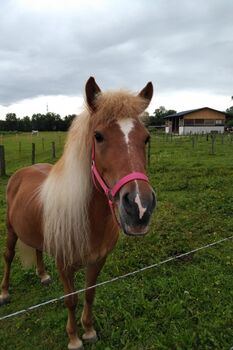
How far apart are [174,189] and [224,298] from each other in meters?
5.05

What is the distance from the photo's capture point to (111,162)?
1.95m

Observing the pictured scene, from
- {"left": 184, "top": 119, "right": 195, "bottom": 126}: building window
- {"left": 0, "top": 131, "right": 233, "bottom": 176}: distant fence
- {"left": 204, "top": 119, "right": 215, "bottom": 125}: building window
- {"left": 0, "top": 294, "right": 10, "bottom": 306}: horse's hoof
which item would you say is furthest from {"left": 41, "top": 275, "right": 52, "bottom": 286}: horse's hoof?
{"left": 204, "top": 119, "right": 215, "bottom": 125}: building window

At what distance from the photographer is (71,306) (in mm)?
2928

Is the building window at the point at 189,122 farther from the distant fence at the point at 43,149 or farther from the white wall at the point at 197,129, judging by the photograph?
the distant fence at the point at 43,149

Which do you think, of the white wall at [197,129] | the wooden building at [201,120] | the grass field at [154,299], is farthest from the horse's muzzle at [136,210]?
the wooden building at [201,120]

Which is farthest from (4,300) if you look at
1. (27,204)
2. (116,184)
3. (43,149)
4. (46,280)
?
(43,149)

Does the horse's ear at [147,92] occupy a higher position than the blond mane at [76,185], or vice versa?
the horse's ear at [147,92]

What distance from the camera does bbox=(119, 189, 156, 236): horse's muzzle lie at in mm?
1684

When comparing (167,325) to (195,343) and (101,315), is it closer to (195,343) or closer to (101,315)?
(195,343)

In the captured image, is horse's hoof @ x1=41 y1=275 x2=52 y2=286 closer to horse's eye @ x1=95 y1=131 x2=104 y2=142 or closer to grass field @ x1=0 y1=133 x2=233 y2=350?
grass field @ x1=0 y1=133 x2=233 y2=350

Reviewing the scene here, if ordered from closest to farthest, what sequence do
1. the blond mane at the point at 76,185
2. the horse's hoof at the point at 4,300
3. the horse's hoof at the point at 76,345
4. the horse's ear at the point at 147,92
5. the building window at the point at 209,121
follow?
the blond mane at the point at 76,185 < the horse's ear at the point at 147,92 < the horse's hoof at the point at 76,345 < the horse's hoof at the point at 4,300 < the building window at the point at 209,121

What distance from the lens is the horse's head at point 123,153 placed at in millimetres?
1724

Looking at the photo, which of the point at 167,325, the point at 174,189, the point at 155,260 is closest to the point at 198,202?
the point at 174,189

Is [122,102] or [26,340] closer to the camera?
[122,102]
